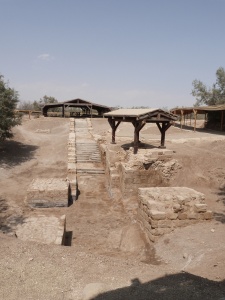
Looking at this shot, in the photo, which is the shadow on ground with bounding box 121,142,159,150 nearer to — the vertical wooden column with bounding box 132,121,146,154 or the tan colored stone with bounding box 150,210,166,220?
the vertical wooden column with bounding box 132,121,146,154

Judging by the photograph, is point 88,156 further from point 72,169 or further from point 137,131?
point 137,131

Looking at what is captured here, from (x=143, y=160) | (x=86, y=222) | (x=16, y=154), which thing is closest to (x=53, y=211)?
(x=86, y=222)

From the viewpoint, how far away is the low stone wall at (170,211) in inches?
308

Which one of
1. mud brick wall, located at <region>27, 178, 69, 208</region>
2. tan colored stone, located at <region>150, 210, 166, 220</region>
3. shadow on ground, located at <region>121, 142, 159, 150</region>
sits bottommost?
mud brick wall, located at <region>27, 178, 69, 208</region>

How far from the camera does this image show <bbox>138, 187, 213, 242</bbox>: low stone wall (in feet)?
25.7

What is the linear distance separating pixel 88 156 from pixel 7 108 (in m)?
6.05

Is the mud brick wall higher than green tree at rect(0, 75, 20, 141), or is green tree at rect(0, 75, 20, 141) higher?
green tree at rect(0, 75, 20, 141)

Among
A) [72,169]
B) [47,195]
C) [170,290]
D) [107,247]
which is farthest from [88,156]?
[170,290]

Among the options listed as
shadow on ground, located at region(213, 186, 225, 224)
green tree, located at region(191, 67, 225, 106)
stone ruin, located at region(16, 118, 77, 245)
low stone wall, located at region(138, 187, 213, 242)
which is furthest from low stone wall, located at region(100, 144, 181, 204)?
green tree, located at region(191, 67, 225, 106)

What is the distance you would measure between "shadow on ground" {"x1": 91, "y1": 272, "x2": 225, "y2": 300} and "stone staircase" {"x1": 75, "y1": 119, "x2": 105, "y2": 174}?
1133 centimetres

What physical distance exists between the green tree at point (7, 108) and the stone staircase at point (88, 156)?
4671 millimetres

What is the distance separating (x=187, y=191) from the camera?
9.00 meters

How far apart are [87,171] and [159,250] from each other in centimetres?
860

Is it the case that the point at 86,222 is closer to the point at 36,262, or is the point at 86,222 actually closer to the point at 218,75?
the point at 36,262
